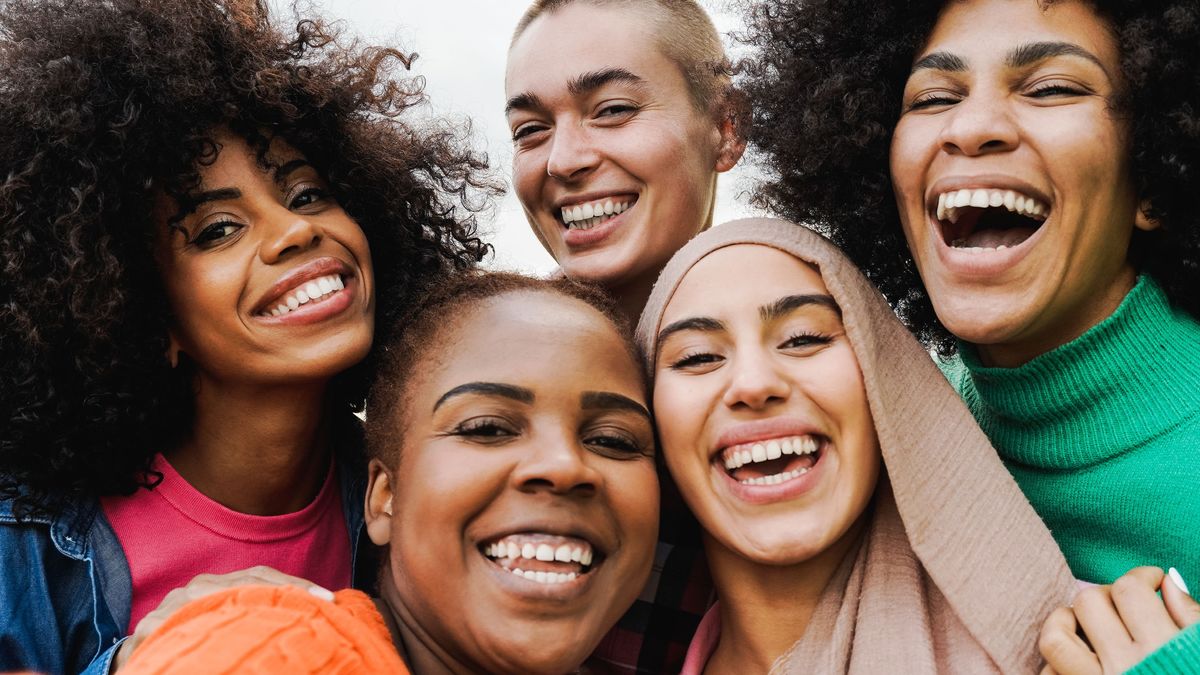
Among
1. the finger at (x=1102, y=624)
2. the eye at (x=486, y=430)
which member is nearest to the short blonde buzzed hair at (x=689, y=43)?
the eye at (x=486, y=430)

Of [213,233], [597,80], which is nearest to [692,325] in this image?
[213,233]

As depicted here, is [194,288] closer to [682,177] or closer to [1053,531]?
[682,177]

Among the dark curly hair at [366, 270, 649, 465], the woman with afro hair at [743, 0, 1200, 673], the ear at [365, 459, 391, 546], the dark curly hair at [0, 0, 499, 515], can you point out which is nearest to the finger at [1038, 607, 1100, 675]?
the woman with afro hair at [743, 0, 1200, 673]

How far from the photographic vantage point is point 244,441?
3.10 metres

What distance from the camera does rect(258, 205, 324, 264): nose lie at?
9.42 feet

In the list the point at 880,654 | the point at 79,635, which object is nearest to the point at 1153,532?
the point at 880,654

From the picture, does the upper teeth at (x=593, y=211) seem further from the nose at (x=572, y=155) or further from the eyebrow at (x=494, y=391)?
the eyebrow at (x=494, y=391)

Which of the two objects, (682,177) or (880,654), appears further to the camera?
(682,177)

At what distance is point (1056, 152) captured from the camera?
273cm

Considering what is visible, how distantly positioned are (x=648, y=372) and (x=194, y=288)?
1.25m

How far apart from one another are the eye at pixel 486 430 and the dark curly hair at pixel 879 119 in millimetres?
1552

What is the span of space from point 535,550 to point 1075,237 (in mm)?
1637

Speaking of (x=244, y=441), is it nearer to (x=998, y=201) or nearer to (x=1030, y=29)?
(x=998, y=201)

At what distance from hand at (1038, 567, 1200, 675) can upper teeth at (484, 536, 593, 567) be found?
1045 millimetres
